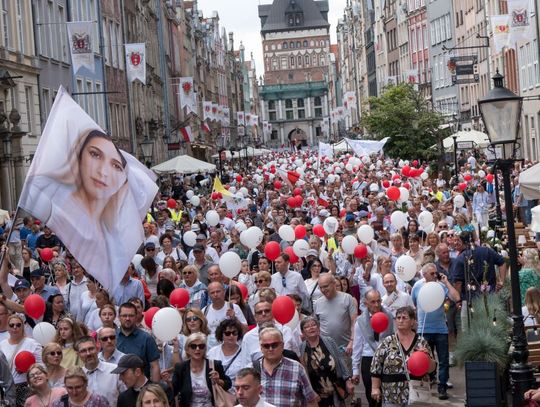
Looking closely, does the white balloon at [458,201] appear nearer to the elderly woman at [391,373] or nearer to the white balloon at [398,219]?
the white balloon at [398,219]

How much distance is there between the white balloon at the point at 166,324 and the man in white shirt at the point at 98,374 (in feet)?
3.06

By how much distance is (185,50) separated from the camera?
334ft

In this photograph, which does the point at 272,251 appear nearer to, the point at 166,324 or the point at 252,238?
the point at 252,238

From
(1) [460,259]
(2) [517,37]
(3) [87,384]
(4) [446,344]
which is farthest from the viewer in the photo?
(2) [517,37]

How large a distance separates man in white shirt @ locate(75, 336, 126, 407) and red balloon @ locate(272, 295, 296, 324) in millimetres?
1763

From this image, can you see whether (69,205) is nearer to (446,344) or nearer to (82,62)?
(446,344)

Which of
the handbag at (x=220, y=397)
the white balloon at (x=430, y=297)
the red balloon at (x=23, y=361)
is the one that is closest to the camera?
the handbag at (x=220, y=397)

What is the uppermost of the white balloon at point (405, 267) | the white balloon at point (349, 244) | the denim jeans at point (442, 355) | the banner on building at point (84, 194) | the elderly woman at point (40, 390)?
the banner on building at point (84, 194)

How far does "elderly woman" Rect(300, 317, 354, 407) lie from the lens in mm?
11195

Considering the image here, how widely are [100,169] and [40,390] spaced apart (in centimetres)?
242

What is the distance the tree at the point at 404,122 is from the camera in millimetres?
60562

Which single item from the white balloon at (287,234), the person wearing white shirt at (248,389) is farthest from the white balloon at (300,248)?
the person wearing white shirt at (248,389)

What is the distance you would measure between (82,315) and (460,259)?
4.49 meters

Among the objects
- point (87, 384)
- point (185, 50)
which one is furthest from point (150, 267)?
point (185, 50)
